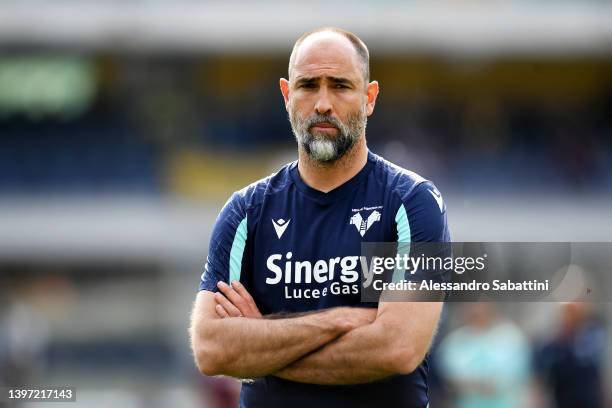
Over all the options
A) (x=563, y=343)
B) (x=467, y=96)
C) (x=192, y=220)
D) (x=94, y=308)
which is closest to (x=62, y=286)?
(x=94, y=308)

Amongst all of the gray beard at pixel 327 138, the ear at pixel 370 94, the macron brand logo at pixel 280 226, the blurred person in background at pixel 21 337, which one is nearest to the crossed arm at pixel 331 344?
the macron brand logo at pixel 280 226

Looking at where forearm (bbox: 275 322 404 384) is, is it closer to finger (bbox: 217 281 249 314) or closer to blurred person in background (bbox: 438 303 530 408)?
finger (bbox: 217 281 249 314)

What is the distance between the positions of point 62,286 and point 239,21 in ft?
21.1

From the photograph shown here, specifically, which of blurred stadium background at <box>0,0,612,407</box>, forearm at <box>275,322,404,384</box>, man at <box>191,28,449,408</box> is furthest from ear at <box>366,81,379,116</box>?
blurred stadium background at <box>0,0,612,407</box>

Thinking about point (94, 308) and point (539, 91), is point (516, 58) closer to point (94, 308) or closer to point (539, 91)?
point (539, 91)

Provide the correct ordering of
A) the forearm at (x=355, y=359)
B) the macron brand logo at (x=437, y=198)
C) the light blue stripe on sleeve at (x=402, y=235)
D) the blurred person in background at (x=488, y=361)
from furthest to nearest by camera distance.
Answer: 1. the blurred person in background at (x=488, y=361)
2. the macron brand logo at (x=437, y=198)
3. the light blue stripe on sleeve at (x=402, y=235)
4. the forearm at (x=355, y=359)

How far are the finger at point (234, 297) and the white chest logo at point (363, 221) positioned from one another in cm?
53

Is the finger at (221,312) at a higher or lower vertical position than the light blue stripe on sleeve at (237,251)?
lower

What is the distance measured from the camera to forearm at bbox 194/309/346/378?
473 cm

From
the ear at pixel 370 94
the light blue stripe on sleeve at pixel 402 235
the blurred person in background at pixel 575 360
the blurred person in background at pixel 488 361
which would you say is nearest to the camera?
the light blue stripe on sleeve at pixel 402 235

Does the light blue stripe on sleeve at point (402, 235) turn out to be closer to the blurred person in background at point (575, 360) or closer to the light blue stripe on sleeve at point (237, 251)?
the light blue stripe on sleeve at point (237, 251)

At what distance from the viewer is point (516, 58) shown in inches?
1025

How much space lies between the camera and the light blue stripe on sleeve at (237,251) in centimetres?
507

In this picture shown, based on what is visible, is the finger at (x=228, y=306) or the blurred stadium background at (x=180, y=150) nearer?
the finger at (x=228, y=306)
